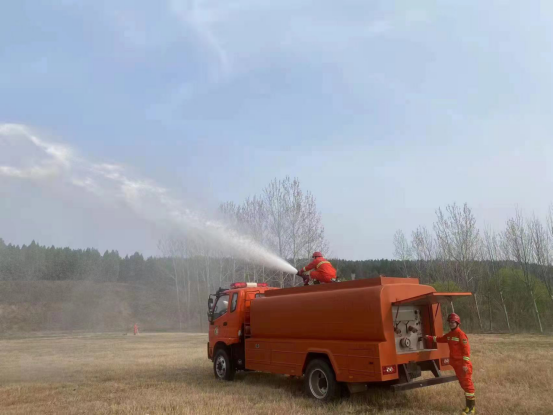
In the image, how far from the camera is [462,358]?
8172 millimetres

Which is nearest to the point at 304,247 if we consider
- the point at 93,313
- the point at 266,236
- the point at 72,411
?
the point at 266,236

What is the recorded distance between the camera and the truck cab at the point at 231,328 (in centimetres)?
1243

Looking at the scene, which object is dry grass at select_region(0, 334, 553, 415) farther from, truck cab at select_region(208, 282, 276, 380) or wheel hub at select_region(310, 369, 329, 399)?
truck cab at select_region(208, 282, 276, 380)

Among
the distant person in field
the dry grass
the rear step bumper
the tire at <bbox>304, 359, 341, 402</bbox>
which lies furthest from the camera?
the distant person in field

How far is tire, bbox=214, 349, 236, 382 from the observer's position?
12521 millimetres

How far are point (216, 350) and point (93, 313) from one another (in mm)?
41449

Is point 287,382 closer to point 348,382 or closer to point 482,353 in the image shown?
point 348,382

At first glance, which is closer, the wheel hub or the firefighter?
the firefighter

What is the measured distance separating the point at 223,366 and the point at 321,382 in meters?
4.13

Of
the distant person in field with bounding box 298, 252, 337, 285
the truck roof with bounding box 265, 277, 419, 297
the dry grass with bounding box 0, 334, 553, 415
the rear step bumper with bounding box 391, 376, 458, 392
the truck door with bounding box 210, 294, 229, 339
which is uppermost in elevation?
the distant person in field with bounding box 298, 252, 337, 285

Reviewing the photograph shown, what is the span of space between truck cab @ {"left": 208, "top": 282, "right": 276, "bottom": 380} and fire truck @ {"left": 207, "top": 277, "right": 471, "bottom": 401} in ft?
2.61

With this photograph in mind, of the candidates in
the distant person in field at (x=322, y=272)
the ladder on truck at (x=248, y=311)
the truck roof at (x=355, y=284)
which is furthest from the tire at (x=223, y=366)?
the distant person in field at (x=322, y=272)

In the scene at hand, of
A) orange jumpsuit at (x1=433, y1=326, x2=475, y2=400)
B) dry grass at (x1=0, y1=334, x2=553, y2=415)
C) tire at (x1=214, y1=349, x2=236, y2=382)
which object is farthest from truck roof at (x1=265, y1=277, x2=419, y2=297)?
tire at (x1=214, y1=349, x2=236, y2=382)

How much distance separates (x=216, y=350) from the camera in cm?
1319
